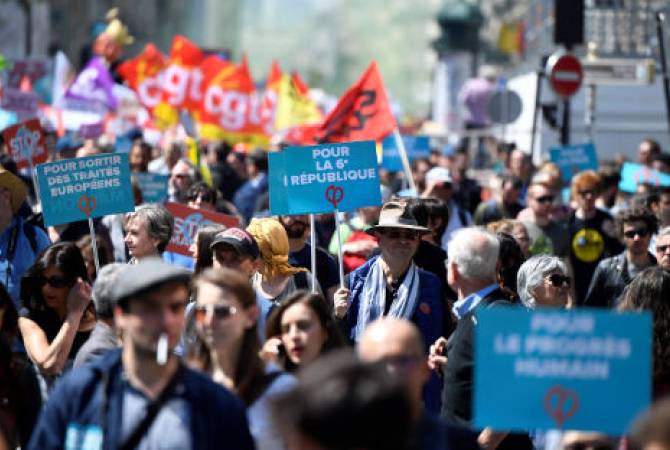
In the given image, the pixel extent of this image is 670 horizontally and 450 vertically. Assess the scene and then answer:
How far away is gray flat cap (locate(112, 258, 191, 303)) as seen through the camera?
193 inches

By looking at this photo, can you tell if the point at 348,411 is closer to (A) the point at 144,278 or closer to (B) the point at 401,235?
(A) the point at 144,278

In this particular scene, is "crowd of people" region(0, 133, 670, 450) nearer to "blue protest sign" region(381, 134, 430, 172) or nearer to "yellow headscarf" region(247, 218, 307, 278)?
"yellow headscarf" region(247, 218, 307, 278)

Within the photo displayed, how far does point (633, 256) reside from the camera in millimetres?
10008

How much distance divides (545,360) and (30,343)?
3097mm

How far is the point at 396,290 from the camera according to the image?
7926mm

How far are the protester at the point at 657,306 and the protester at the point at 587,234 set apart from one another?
544 cm

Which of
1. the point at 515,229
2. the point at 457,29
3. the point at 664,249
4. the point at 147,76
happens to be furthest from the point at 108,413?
the point at 457,29

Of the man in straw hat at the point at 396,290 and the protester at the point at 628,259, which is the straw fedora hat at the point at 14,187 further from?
the protester at the point at 628,259

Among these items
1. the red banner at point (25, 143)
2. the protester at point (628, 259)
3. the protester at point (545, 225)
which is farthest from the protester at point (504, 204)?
the red banner at point (25, 143)

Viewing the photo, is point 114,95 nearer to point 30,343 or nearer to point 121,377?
point 30,343

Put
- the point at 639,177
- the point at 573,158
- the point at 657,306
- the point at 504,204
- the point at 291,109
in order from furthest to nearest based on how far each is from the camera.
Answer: the point at 291,109 < the point at 573,158 < the point at 639,177 < the point at 504,204 < the point at 657,306

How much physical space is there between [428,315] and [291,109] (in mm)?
14735

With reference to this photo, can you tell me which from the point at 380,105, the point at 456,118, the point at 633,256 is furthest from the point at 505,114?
the point at 456,118

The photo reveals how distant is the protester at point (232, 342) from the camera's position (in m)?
5.34
